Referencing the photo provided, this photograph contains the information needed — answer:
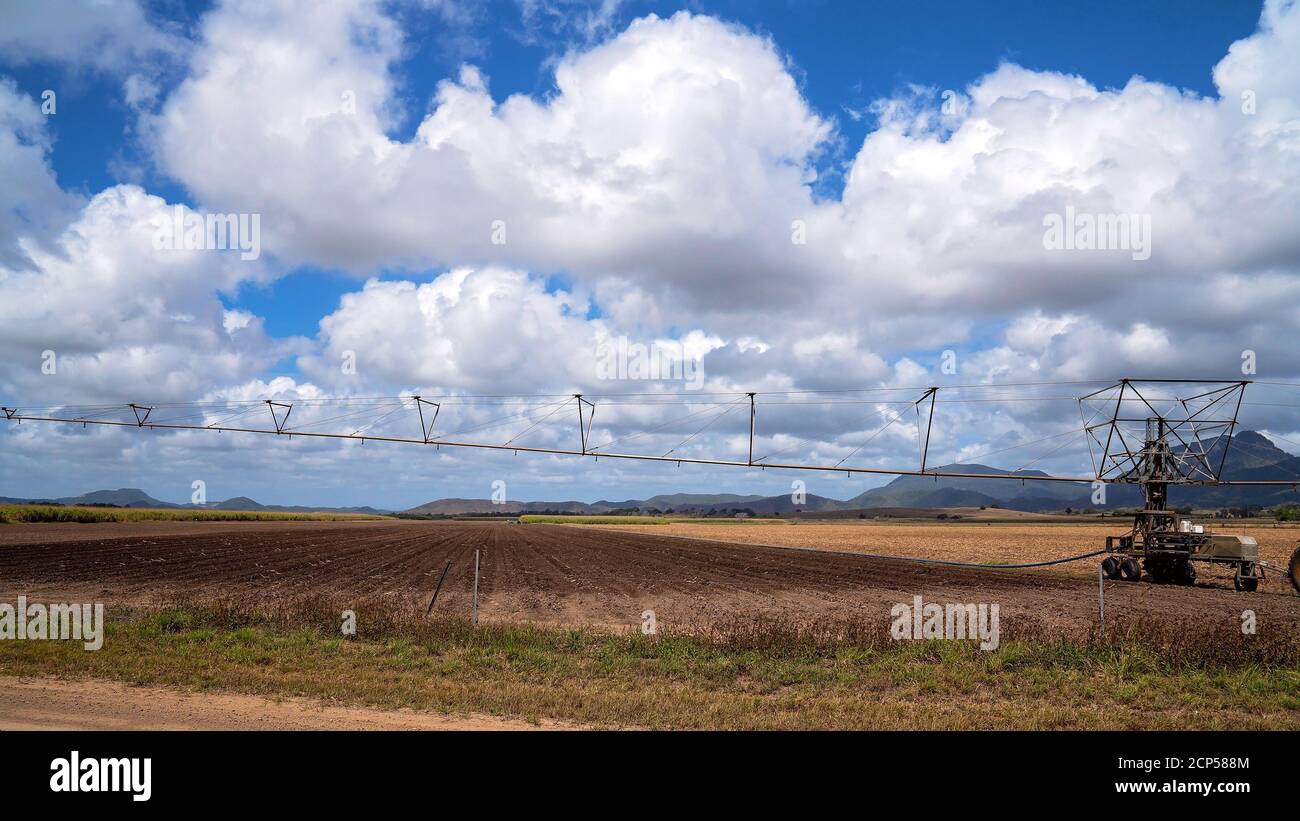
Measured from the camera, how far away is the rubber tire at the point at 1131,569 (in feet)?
114

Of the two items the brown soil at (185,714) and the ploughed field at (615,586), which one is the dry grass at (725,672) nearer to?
the brown soil at (185,714)

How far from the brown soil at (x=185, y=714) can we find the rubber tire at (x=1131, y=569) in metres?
34.1

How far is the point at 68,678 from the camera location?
12.4 m

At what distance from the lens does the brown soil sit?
9742 millimetres

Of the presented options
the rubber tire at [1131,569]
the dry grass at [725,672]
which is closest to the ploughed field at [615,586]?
the rubber tire at [1131,569]

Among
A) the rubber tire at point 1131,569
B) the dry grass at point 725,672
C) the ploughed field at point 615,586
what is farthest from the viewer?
the rubber tire at point 1131,569

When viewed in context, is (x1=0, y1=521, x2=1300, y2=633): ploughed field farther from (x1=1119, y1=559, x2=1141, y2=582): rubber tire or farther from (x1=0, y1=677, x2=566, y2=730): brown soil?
(x1=0, y1=677, x2=566, y2=730): brown soil
